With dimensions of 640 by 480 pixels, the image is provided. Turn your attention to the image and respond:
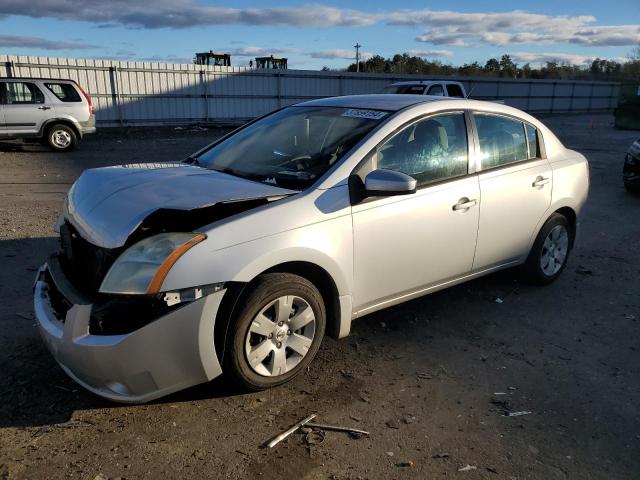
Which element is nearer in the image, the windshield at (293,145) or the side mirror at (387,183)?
the side mirror at (387,183)

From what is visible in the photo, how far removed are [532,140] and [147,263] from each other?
3.55m

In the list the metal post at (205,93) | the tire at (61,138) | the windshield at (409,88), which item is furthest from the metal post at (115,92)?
the windshield at (409,88)

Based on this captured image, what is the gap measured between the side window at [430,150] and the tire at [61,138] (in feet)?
40.7

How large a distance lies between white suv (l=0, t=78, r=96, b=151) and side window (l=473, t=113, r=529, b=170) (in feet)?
40.4

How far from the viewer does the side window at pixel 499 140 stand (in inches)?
167

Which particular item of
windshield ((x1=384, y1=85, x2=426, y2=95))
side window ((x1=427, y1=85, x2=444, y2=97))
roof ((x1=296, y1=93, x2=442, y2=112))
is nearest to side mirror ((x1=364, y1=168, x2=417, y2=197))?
roof ((x1=296, y1=93, x2=442, y2=112))

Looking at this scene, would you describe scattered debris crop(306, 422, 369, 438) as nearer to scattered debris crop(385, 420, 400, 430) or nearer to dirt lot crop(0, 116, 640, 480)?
dirt lot crop(0, 116, 640, 480)

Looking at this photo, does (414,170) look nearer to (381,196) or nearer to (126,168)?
(381,196)

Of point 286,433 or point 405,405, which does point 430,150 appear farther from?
point 286,433

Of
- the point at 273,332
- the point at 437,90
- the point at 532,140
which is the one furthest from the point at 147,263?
the point at 437,90

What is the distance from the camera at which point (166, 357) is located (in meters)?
2.72

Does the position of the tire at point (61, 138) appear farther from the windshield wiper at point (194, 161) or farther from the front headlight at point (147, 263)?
the front headlight at point (147, 263)

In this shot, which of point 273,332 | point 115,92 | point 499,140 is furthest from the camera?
point 115,92

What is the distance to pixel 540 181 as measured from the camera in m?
4.61
